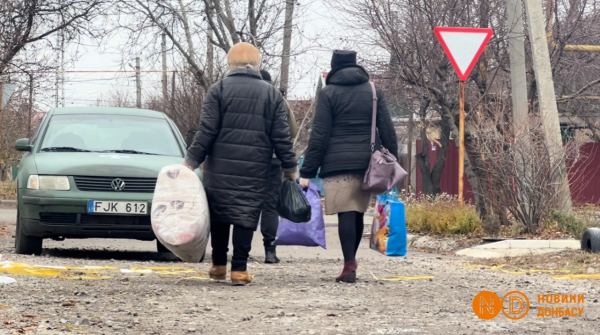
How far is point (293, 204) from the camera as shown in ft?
24.3

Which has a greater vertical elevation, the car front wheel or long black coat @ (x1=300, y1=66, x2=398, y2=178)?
long black coat @ (x1=300, y1=66, x2=398, y2=178)

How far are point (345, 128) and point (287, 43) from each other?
1133cm

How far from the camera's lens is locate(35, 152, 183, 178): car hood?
927cm

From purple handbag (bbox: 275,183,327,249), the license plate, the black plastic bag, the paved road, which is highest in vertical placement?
the black plastic bag

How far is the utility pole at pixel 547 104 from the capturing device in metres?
11.5

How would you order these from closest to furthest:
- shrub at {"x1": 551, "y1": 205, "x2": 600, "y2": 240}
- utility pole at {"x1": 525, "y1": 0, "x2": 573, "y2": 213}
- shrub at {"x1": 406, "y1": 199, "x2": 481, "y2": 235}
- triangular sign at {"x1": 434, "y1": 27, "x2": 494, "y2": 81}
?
shrub at {"x1": 551, "y1": 205, "x2": 600, "y2": 240}, utility pole at {"x1": 525, "y1": 0, "x2": 573, "y2": 213}, triangular sign at {"x1": 434, "y1": 27, "x2": 494, "y2": 81}, shrub at {"x1": 406, "y1": 199, "x2": 481, "y2": 235}

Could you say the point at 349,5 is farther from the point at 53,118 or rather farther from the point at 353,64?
the point at 353,64

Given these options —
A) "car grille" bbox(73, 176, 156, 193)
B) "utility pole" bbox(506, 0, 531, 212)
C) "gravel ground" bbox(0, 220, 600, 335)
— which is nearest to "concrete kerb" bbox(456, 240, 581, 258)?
"utility pole" bbox(506, 0, 531, 212)

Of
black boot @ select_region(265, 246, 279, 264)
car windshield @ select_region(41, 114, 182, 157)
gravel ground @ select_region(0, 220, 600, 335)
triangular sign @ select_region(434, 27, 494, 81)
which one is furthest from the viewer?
triangular sign @ select_region(434, 27, 494, 81)

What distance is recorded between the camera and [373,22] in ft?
51.1

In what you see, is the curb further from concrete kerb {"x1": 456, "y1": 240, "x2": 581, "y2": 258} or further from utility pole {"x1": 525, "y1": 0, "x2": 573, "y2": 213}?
concrete kerb {"x1": 456, "y1": 240, "x2": 581, "y2": 258}

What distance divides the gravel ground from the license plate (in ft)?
1.80

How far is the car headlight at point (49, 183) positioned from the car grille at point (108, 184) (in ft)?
0.33

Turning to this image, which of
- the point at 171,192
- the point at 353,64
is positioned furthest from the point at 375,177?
the point at 171,192
